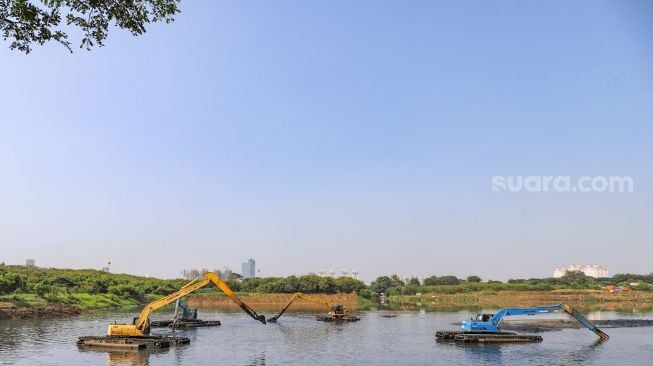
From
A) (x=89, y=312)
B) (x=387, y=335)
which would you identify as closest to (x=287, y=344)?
(x=387, y=335)

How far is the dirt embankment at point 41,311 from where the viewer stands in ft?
299

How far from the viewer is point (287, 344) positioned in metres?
58.4

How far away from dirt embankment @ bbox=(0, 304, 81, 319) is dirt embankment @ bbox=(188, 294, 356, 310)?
142ft

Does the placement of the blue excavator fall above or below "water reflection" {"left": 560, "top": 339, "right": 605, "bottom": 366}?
above

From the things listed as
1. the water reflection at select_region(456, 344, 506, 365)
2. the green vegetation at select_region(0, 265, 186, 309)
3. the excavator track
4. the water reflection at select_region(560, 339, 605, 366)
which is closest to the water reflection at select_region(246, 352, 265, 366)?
the excavator track

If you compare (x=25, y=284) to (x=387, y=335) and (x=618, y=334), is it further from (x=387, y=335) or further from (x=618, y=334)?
(x=618, y=334)

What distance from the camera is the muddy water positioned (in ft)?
151

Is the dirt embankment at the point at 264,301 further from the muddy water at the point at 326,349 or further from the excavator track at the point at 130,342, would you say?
the excavator track at the point at 130,342

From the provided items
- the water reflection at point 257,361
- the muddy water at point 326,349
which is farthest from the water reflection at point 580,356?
the water reflection at point 257,361

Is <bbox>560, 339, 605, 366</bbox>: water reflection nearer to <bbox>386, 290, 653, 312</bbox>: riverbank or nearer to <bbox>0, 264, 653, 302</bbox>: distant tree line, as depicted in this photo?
<bbox>386, 290, 653, 312</bbox>: riverbank

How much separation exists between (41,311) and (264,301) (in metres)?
72.3

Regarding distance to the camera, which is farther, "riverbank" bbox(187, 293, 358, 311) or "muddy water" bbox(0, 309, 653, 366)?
"riverbank" bbox(187, 293, 358, 311)

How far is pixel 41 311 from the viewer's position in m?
98.2

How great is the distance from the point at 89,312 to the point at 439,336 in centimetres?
7970
